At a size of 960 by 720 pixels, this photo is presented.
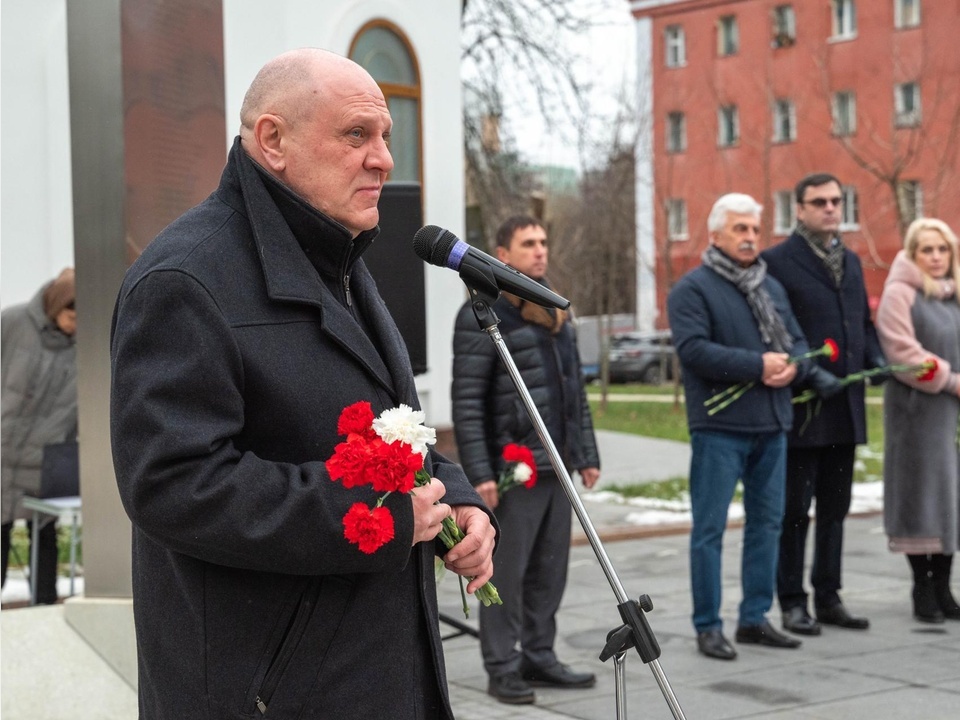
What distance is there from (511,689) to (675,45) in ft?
140

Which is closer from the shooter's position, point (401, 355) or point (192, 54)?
point (401, 355)

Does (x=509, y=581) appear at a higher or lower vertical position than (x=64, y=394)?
lower

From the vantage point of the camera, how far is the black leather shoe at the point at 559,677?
629 cm

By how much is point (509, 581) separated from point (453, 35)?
8.78 metres

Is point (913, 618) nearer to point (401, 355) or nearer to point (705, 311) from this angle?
point (705, 311)

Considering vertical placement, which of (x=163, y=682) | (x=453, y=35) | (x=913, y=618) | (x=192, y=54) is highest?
(x=453, y=35)

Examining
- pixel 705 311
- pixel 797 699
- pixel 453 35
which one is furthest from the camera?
pixel 453 35

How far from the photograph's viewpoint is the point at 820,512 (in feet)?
24.9

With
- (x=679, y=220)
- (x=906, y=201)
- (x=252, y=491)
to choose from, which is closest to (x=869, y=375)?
(x=252, y=491)

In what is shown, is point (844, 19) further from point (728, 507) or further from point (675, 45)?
point (728, 507)

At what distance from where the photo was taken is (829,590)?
24.7 feet

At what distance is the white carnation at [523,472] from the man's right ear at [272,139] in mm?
3494

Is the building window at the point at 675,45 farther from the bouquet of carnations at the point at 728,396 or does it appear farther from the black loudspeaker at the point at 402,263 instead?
the bouquet of carnations at the point at 728,396

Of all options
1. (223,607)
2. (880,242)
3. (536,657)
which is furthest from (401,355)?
(880,242)
